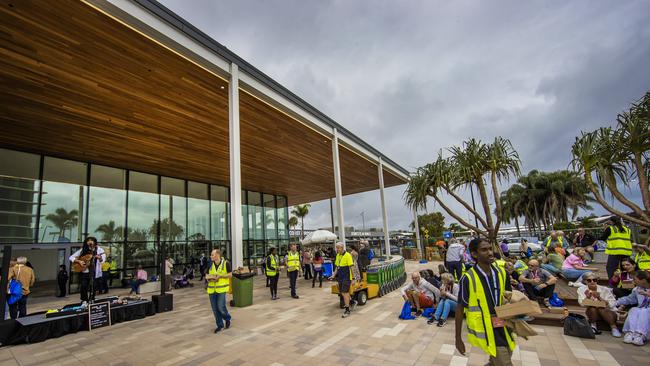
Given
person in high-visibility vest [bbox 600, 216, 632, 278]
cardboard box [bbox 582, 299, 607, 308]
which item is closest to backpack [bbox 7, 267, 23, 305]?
cardboard box [bbox 582, 299, 607, 308]

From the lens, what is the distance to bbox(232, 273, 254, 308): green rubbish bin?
26.2ft

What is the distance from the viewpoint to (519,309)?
2162mm

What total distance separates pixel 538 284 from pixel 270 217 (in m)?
18.1

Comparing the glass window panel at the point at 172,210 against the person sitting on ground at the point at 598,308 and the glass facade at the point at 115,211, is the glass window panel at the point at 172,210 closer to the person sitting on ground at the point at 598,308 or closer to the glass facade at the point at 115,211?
the glass facade at the point at 115,211

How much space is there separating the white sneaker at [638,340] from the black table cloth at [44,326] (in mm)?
9703

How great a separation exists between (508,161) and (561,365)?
6.50 m

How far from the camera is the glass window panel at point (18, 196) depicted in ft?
37.3

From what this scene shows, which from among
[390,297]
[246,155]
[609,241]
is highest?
[246,155]

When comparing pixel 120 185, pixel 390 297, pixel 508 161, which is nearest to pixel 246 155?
pixel 120 185

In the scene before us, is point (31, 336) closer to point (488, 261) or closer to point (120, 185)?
point (488, 261)

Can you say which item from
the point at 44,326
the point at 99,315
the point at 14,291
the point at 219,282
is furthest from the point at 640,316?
the point at 14,291

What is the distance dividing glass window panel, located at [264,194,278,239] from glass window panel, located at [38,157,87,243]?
10.8 metres

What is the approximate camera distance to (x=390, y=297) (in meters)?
8.47

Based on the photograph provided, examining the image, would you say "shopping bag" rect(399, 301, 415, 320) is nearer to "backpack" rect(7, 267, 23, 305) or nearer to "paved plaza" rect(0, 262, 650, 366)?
"paved plaza" rect(0, 262, 650, 366)
